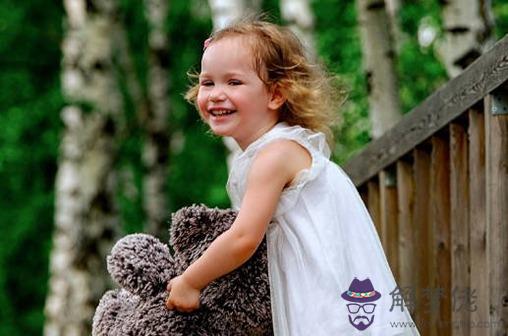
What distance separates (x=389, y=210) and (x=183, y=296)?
75.6 inches

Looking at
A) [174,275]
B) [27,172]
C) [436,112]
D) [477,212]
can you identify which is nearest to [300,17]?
[436,112]

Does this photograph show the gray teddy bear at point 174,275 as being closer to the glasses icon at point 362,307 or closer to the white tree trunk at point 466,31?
the glasses icon at point 362,307

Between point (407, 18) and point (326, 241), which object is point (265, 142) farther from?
point (407, 18)

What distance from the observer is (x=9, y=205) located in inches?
644

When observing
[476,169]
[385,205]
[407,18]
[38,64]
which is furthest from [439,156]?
[38,64]

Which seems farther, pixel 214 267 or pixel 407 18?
pixel 407 18

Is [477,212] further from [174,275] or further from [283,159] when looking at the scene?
[174,275]

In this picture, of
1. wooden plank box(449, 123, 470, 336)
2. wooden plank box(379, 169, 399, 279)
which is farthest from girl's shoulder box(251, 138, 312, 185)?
wooden plank box(379, 169, 399, 279)

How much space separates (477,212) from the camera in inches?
133

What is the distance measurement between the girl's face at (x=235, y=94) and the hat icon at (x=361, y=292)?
0.47m

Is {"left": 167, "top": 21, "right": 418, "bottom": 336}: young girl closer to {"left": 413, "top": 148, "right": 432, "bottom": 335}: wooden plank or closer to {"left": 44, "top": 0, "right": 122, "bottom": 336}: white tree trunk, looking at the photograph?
{"left": 413, "top": 148, "right": 432, "bottom": 335}: wooden plank

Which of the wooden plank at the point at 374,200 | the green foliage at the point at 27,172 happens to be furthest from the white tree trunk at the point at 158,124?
the wooden plank at the point at 374,200

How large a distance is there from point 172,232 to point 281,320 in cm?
39

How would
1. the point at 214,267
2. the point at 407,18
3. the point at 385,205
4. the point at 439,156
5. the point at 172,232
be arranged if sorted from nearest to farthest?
the point at 214,267 → the point at 172,232 → the point at 439,156 → the point at 385,205 → the point at 407,18
